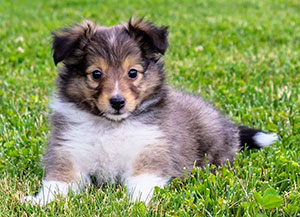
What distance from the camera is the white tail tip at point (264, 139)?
4.72 m

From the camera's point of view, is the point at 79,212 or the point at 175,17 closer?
the point at 79,212

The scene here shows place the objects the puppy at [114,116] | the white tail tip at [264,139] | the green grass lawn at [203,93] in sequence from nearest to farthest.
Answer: the green grass lawn at [203,93], the puppy at [114,116], the white tail tip at [264,139]

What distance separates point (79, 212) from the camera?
343cm

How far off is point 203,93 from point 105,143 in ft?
8.69

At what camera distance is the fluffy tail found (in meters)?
4.73

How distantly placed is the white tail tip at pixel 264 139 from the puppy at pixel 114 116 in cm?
77

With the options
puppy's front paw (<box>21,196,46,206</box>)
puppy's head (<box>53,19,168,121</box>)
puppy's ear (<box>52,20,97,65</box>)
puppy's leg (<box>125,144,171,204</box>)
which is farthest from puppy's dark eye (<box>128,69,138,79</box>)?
puppy's front paw (<box>21,196,46,206</box>)

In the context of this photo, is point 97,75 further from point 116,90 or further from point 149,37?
point 149,37

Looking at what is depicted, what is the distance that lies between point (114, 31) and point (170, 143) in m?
0.99

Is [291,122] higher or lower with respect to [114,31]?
lower

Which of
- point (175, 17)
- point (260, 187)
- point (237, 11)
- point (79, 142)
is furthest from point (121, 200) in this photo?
point (237, 11)

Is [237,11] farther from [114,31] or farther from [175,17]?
[114,31]

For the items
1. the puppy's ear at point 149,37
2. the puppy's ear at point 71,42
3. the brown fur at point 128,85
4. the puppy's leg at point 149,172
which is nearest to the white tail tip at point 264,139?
the brown fur at point 128,85

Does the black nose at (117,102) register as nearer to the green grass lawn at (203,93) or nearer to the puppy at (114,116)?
the puppy at (114,116)
